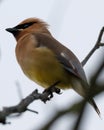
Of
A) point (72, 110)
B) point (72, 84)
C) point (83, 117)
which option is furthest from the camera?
point (72, 84)

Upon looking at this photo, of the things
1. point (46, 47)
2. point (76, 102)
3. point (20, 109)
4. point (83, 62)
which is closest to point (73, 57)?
point (46, 47)

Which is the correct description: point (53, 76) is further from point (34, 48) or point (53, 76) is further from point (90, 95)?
point (90, 95)

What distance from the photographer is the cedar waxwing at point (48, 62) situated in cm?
444

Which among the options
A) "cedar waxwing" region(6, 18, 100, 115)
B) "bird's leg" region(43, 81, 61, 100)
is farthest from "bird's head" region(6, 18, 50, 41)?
"bird's leg" region(43, 81, 61, 100)

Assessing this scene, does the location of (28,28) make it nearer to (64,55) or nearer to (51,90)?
(64,55)

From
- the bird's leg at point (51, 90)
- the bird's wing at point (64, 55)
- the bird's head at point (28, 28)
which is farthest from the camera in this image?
the bird's head at point (28, 28)

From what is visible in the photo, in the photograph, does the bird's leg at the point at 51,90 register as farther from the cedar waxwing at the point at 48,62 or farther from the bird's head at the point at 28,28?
the bird's head at the point at 28,28

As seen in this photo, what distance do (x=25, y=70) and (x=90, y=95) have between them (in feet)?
11.7

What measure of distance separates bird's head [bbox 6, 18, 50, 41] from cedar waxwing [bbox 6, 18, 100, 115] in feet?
1.38

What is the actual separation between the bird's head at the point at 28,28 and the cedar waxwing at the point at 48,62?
A: 422mm

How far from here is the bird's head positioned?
5.92 m

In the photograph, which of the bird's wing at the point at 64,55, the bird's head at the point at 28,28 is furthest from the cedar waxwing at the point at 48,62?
the bird's head at the point at 28,28

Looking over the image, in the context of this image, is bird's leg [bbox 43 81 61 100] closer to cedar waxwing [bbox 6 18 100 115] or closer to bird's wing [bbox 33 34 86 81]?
cedar waxwing [bbox 6 18 100 115]

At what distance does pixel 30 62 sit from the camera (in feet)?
15.6
